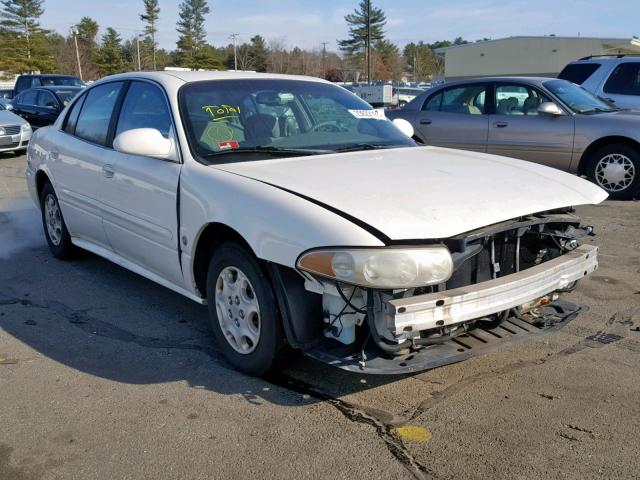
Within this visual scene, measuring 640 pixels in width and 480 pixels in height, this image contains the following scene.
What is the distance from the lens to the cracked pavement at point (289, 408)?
2809 millimetres

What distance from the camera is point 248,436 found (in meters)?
3.02

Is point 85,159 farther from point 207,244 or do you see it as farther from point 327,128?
point 327,128

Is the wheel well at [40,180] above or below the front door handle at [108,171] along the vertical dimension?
below

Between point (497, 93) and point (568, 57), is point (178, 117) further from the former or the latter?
point (568, 57)

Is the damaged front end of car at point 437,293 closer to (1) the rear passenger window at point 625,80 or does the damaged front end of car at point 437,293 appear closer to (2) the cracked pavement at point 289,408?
(2) the cracked pavement at point 289,408

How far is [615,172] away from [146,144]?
6.75 metres

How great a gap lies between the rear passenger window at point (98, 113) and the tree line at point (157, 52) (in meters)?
58.2

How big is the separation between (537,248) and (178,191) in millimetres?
2051

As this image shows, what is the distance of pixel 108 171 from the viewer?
457 centimetres

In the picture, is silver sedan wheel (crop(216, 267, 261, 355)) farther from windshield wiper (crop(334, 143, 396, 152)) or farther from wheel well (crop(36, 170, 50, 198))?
wheel well (crop(36, 170, 50, 198))

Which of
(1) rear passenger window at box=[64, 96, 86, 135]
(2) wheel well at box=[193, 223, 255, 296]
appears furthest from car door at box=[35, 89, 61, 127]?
(2) wheel well at box=[193, 223, 255, 296]

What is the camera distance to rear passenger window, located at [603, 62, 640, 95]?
10688 millimetres

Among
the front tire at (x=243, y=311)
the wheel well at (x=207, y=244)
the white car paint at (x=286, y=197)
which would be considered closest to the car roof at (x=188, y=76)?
the white car paint at (x=286, y=197)

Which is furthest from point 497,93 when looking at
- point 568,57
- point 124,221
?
point 568,57
